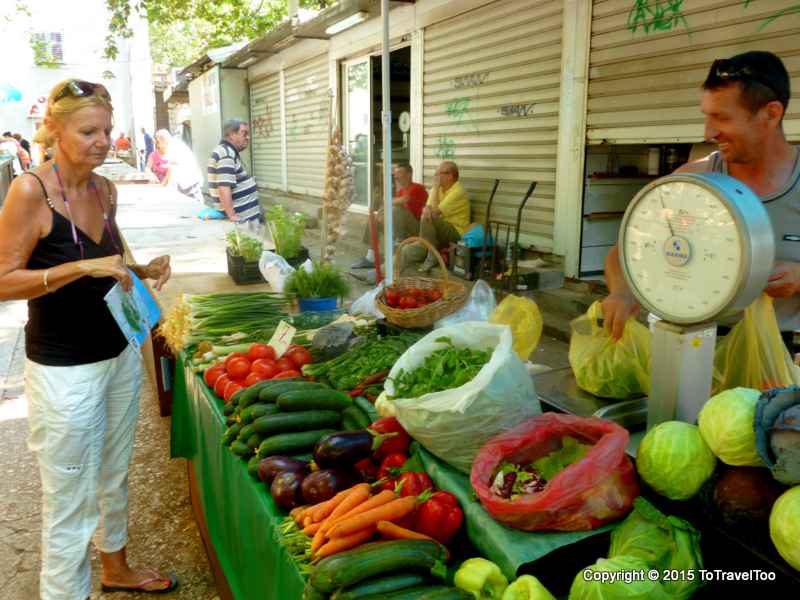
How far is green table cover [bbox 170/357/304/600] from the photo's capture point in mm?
1893

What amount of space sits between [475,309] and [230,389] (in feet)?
4.14

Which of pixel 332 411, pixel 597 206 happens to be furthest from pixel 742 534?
pixel 597 206

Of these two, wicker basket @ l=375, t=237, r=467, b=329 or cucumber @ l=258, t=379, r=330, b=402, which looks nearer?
cucumber @ l=258, t=379, r=330, b=402

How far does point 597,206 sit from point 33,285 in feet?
18.4

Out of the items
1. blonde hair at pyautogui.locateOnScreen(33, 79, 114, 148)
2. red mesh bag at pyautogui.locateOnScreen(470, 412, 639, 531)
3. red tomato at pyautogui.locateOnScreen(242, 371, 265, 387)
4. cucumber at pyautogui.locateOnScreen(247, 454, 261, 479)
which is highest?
blonde hair at pyautogui.locateOnScreen(33, 79, 114, 148)

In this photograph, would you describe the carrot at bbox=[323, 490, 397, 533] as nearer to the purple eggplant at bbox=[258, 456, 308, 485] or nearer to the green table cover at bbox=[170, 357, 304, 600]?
the green table cover at bbox=[170, 357, 304, 600]

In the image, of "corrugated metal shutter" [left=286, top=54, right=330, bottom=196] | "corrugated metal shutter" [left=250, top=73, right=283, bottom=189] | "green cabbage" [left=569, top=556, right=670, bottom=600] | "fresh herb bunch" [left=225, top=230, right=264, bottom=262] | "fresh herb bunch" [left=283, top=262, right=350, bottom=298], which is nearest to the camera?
"green cabbage" [left=569, top=556, right=670, bottom=600]

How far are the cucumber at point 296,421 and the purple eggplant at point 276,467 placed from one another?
0.17m

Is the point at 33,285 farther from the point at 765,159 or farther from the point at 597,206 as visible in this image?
the point at 597,206

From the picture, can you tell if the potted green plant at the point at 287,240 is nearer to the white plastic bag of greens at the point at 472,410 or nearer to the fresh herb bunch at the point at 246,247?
the fresh herb bunch at the point at 246,247

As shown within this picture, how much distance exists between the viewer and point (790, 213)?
211 cm

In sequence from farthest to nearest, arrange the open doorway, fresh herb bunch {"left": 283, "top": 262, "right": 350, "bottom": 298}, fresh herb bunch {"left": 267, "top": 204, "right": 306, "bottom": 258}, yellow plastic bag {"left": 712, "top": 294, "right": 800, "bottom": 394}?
the open doorway
fresh herb bunch {"left": 267, "top": 204, "right": 306, "bottom": 258}
fresh herb bunch {"left": 283, "top": 262, "right": 350, "bottom": 298}
yellow plastic bag {"left": 712, "top": 294, "right": 800, "bottom": 394}

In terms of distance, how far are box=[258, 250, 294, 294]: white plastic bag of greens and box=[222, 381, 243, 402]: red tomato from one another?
1.48m

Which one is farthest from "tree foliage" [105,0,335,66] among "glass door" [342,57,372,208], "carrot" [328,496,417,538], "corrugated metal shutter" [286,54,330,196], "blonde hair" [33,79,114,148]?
"carrot" [328,496,417,538]
